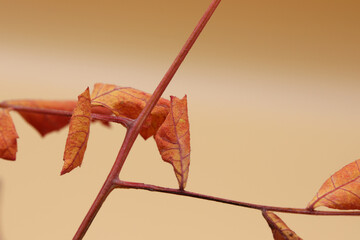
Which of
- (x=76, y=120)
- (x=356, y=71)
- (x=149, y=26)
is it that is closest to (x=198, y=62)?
(x=149, y=26)

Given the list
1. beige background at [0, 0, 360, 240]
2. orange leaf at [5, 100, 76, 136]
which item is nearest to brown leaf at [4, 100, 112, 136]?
orange leaf at [5, 100, 76, 136]

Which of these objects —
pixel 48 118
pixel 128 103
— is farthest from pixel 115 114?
pixel 48 118

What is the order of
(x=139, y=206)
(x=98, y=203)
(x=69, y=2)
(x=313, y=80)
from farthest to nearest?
1. (x=69, y=2)
2. (x=313, y=80)
3. (x=139, y=206)
4. (x=98, y=203)

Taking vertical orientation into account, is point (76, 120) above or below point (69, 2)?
below

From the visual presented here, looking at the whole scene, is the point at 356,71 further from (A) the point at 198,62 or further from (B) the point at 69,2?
(B) the point at 69,2

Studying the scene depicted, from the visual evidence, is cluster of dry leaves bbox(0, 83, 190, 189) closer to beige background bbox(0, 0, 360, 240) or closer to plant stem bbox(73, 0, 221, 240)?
plant stem bbox(73, 0, 221, 240)

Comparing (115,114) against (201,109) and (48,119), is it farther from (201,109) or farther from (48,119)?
(201,109)
